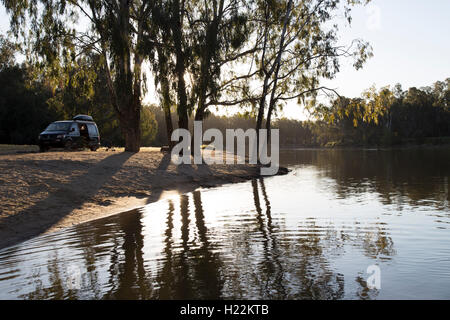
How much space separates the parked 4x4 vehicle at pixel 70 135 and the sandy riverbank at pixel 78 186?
4.58 m

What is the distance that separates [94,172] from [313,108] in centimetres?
1911

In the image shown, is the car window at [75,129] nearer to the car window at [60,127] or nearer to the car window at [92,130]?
the car window at [60,127]

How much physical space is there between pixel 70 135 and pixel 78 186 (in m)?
11.7

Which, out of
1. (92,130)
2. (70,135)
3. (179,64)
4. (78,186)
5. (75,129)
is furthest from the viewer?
(92,130)

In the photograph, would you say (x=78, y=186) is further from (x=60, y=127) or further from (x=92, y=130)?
(x=92, y=130)

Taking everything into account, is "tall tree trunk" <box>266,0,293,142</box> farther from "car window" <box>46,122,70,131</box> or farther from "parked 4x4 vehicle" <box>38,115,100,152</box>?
"car window" <box>46,122,70,131</box>

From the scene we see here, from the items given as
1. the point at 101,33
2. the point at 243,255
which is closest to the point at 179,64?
the point at 101,33

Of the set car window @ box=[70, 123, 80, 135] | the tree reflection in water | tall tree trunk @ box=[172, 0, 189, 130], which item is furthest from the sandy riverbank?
car window @ box=[70, 123, 80, 135]

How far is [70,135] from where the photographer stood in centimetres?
2514

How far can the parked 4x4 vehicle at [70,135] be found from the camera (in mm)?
24297

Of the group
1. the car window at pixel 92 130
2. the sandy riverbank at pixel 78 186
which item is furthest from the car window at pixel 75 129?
the sandy riverbank at pixel 78 186

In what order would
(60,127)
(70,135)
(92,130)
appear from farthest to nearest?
1. (92,130)
2. (60,127)
3. (70,135)

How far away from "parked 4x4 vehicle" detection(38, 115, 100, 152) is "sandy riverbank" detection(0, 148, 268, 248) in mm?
4578
